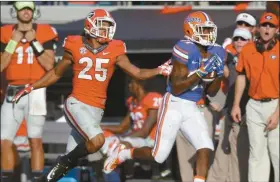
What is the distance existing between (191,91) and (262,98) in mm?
763

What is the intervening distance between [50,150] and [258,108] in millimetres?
2727

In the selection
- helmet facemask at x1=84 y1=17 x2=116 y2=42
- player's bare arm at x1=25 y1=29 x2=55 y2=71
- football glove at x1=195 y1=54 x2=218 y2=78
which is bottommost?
player's bare arm at x1=25 y1=29 x2=55 y2=71

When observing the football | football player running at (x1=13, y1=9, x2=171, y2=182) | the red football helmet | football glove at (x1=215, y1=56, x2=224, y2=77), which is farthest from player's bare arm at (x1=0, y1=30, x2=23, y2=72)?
football glove at (x1=215, y1=56, x2=224, y2=77)

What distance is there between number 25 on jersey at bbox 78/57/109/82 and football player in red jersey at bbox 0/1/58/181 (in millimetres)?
944

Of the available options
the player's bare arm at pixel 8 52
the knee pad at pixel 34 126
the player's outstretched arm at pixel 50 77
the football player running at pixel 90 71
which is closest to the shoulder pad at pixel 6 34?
the player's bare arm at pixel 8 52

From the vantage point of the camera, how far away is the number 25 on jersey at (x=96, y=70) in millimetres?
7273

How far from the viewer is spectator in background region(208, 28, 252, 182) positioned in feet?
26.6

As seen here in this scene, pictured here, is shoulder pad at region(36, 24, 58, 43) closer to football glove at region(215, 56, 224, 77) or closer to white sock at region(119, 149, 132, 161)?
white sock at region(119, 149, 132, 161)

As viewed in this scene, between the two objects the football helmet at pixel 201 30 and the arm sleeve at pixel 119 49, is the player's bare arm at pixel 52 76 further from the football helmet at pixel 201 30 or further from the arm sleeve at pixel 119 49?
the football helmet at pixel 201 30

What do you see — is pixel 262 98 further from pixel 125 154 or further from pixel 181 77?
pixel 125 154

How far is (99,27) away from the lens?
7289 millimetres

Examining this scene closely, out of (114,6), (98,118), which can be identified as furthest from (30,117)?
(114,6)

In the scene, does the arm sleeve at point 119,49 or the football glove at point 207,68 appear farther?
the arm sleeve at point 119,49

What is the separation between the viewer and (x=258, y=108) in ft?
25.4
